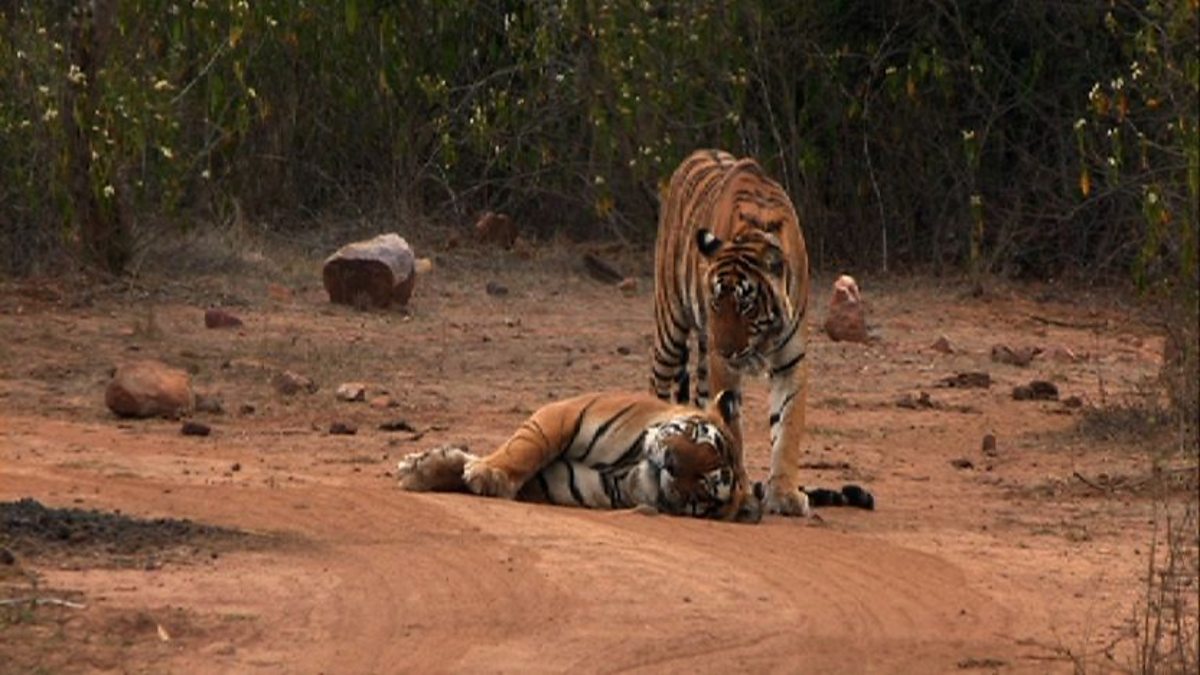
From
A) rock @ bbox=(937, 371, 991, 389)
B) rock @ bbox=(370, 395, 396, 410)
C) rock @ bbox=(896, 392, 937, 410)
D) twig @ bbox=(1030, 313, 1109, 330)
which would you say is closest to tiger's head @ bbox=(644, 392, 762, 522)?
rock @ bbox=(370, 395, 396, 410)

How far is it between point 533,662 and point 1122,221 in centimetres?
1182

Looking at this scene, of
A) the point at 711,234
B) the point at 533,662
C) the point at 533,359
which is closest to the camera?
the point at 533,662

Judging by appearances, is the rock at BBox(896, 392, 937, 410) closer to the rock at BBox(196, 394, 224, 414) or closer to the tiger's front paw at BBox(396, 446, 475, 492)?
the rock at BBox(196, 394, 224, 414)

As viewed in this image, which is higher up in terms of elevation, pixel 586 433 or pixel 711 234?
pixel 711 234

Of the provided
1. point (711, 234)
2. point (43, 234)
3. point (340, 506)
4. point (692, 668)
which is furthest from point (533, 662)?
point (43, 234)

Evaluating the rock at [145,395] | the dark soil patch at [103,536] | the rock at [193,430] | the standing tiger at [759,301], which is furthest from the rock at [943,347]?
the dark soil patch at [103,536]

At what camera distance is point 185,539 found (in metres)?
8.75

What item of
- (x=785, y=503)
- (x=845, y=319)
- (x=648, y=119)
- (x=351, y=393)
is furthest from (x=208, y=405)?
(x=648, y=119)

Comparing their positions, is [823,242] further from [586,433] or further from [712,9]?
[586,433]

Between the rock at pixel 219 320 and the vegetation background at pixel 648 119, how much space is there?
1565mm

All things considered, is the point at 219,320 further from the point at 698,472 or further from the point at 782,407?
the point at 698,472

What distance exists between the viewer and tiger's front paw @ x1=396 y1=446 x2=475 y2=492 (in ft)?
33.3

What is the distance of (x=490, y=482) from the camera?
32.8ft

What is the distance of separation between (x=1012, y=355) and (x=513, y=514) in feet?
20.7
